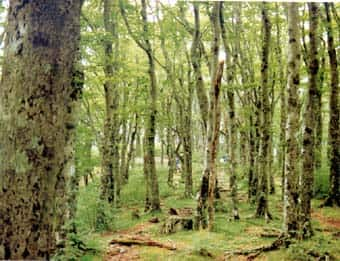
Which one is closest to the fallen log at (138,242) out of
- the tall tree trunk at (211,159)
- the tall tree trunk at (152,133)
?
the tall tree trunk at (211,159)

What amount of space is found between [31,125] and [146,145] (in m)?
5.67

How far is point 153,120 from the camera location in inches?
258

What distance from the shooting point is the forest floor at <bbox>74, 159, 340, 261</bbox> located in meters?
3.62

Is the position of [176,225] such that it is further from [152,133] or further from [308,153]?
[308,153]

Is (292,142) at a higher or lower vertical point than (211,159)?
higher

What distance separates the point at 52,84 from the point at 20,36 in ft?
0.48

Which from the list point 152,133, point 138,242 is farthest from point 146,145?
point 138,242

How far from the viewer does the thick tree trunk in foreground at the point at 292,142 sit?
3652 millimetres

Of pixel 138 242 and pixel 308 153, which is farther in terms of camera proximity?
pixel 138 242

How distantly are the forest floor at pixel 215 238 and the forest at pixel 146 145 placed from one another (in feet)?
0.07

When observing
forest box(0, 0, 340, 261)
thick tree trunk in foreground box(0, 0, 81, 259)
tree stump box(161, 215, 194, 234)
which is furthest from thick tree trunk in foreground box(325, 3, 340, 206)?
thick tree trunk in foreground box(0, 0, 81, 259)

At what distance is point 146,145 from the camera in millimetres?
6629

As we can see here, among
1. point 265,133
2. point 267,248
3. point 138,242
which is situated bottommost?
point 138,242

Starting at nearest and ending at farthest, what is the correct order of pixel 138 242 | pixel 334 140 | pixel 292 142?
1. pixel 292 142
2. pixel 138 242
3. pixel 334 140
